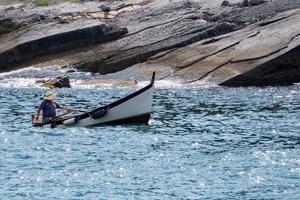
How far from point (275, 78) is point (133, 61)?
14006 mm

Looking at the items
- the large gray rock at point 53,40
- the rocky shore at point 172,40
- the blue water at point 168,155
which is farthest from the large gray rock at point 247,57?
the large gray rock at point 53,40

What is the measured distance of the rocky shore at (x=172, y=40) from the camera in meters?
56.9

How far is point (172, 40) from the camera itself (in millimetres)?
66562

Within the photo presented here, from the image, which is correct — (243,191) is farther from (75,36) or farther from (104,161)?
(75,36)

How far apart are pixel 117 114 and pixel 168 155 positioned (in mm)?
8576

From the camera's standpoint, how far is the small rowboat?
3938 cm

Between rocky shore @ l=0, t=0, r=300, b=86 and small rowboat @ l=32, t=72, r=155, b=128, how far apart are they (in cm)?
1735

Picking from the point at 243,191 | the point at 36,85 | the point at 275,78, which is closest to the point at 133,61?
the point at 36,85

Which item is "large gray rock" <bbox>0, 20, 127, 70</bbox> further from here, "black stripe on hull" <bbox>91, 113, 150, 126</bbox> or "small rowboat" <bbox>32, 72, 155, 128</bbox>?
"black stripe on hull" <bbox>91, 113, 150, 126</bbox>

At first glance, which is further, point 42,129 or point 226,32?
point 226,32

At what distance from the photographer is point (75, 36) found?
71.1m

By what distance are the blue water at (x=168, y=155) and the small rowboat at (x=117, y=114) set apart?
0.47m

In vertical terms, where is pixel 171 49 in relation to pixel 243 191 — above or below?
below

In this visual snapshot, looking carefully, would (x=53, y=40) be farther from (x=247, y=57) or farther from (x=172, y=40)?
(x=247, y=57)
